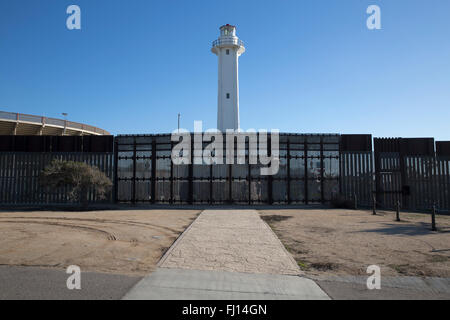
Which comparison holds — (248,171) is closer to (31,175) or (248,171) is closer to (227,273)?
(227,273)

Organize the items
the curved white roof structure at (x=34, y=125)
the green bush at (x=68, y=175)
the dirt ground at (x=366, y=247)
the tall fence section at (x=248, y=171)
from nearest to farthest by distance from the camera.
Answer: the dirt ground at (x=366, y=247), the green bush at (x=68, y=175), the tall fence section at (x=248, y=171), the curved white roof structure at (x=34, y=125)

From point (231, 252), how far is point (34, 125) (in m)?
32.9

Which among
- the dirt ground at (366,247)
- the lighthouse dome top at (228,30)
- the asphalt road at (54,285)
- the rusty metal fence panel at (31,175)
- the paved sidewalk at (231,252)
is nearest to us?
the asphalt road at (54,285)

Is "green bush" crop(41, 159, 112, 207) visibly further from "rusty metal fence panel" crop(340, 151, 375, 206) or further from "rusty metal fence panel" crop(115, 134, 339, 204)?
"rusty metal fence panel" crop(340, 151, 375, 206)

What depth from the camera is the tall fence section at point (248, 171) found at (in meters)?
19.8

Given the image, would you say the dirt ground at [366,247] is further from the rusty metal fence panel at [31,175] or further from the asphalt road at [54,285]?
the rusty metal fence panel at [31,175]

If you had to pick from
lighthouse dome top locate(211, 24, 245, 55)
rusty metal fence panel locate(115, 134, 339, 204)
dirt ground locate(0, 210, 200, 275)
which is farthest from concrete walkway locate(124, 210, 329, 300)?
lighthouse dome top locate(211, 24, 245, 55)

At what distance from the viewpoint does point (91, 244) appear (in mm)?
7645

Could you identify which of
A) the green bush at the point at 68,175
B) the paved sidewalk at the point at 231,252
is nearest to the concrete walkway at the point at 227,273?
the paved sidewalk at the point at 231,252

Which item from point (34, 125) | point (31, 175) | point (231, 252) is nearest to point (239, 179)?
point (231, 252)

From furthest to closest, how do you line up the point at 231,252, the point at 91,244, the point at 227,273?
the point at 91,244, the point at 231,252, the point at 227,273

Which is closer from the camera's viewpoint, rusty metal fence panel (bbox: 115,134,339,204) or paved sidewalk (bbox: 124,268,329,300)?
paved sidewalk (bbox: 124,268,329,300)

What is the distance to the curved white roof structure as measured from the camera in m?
29.9
